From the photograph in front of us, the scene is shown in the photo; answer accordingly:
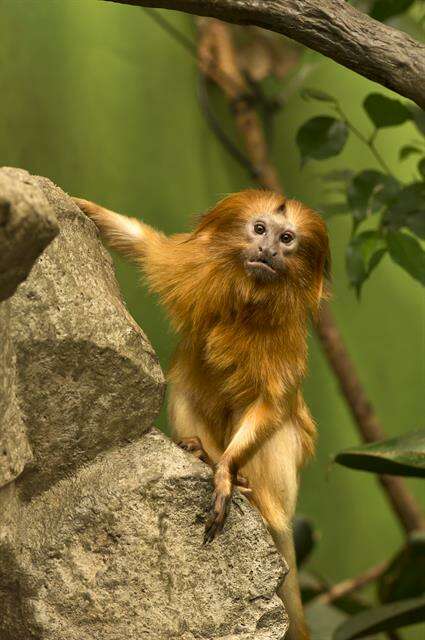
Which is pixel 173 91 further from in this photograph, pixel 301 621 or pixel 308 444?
pixel 301 621

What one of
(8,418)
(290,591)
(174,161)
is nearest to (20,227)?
(8,418)

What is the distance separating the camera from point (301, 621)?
2.46 meters

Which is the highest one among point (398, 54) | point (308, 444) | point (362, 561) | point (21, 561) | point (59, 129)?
point (398, 54)

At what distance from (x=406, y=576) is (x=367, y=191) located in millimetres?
1478

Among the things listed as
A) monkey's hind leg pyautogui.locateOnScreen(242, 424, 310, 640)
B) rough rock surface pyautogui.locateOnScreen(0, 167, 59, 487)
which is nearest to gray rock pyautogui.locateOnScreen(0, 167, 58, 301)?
rough rock surface pyautogui.locateOnScreen(0, 167, 59, 487)

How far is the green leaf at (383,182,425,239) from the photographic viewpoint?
297 centimetres

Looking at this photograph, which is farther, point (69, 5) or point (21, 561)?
point (69, 5)

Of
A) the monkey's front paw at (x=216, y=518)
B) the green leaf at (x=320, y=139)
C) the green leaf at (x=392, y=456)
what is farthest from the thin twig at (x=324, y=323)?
the monkey's front paw at (x=216, y=518)

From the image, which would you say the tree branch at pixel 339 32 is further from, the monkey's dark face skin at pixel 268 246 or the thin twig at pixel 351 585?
the thin twig at pixel 351 585

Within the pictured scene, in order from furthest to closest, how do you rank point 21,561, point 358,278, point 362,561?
point 362,561
point 358,278
point 21,561

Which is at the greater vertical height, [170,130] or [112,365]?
[170,130]

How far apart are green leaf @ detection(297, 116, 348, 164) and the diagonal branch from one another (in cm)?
85

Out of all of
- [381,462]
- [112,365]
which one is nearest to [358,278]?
[381,462]

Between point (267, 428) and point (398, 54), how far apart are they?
35.0 inches
